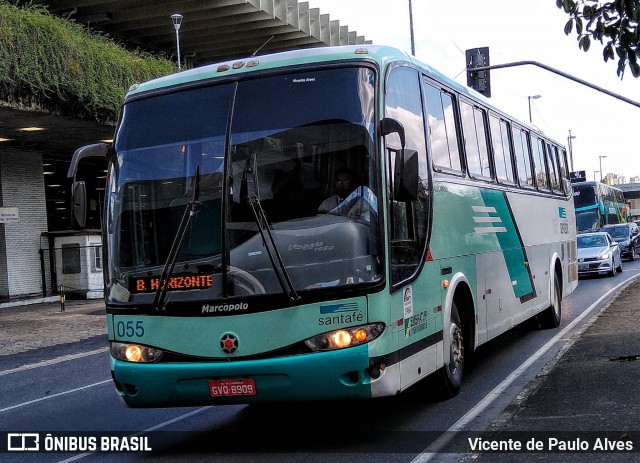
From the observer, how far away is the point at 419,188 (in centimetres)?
829

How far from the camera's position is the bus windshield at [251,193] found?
7055mm

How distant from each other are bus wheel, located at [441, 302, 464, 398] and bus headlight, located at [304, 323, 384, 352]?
2028 mm

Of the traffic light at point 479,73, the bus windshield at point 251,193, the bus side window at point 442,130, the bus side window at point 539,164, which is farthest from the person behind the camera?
the traffic light at point 479,73

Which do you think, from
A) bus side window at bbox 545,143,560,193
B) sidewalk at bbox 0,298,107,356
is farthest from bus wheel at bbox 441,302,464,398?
sidewalk at bbox 0,298,107,356

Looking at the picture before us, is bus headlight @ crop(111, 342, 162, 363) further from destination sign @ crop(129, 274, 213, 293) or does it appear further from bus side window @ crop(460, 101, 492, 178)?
bus side window @ crop(460, 101, 492, 178)

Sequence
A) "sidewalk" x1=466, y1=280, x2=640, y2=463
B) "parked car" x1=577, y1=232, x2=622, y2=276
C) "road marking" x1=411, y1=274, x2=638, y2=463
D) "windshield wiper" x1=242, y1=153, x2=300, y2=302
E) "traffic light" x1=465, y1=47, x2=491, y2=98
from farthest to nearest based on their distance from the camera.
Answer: "parked car" x1=577, y1=232, x2=622, y2=276
"traffic light" x1=465, y1=47, x2=491, y2=98
"windshield wiper" x1=242, y1=153, x2=300, y2=302
"road marking" x1=411, y1=274, x2=638, y2=463
"sidewalk" x1=466, y1=280, x2=640, y2=463

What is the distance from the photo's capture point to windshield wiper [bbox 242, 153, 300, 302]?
6934mm

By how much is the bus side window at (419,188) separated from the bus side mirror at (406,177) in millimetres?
150

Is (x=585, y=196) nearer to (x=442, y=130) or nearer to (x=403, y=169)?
(x=442, y=130)

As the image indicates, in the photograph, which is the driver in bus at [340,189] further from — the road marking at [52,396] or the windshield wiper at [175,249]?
the road marking at [52,396]

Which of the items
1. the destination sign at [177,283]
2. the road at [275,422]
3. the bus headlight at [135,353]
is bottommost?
the road at [275,422]

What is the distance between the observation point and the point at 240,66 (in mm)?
7773

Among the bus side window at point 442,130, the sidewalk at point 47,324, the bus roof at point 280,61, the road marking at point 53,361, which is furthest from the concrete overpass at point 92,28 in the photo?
the bus roof at point 280,61

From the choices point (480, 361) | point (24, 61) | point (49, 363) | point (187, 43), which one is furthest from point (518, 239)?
point (187, 43)
